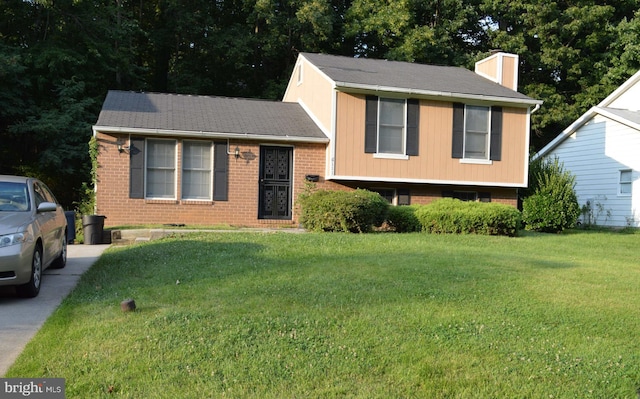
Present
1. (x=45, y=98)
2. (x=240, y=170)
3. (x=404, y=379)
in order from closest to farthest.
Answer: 1. (x=404, y=379)
2. (x=240, y=170)
3. (x=45, y=98)

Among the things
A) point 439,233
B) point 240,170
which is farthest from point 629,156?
point 240,170

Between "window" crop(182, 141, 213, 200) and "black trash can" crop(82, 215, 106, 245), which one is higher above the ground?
"window" crop(182, 141, 213, 200)

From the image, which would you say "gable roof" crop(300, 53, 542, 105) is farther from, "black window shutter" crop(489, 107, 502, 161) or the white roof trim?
the white roof trim

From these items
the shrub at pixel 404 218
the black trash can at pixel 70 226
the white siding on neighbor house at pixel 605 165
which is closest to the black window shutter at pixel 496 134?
the shrub at pixel 404 218

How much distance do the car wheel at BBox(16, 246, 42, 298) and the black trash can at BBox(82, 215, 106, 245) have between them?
5.64 meters

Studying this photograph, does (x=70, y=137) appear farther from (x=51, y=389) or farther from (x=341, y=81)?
(x=51, y=389)

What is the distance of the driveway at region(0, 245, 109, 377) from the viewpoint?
491 cm

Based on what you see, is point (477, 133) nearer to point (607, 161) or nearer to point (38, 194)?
point (607, 161)

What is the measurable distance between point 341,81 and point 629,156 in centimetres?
1109

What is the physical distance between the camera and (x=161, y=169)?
1470 centimetres

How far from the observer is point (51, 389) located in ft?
13.0

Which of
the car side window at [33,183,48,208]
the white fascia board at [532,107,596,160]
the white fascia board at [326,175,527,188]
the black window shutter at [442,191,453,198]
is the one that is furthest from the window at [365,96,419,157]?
the car side window at [33,183,48,208]

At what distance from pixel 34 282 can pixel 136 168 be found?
312 inches

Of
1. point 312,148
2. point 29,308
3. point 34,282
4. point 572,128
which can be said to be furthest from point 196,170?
point 572,128
